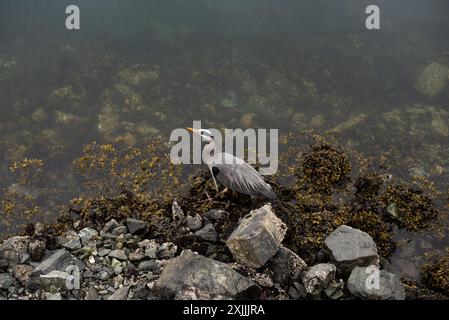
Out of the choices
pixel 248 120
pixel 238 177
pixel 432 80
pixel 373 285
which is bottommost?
pixel 373 285

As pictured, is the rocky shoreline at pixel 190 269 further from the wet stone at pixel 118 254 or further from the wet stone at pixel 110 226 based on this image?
the wet stone at pixel 110 226

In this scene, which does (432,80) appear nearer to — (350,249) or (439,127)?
(439,127)

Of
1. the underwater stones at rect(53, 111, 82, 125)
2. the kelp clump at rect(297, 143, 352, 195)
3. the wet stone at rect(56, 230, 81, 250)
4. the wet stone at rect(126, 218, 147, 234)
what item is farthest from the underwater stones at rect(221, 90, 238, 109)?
the wet stone at rect(56, 230, 81, 250)

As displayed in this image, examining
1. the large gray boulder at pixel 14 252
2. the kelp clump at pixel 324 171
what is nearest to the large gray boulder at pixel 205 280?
the large gray boulder at pixel 14 252

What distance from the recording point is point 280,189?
7.38m

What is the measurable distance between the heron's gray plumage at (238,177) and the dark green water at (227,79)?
2647mm

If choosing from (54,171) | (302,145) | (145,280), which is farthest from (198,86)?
(145,280)

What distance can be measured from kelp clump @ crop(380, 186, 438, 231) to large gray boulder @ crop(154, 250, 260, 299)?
3.35 metres

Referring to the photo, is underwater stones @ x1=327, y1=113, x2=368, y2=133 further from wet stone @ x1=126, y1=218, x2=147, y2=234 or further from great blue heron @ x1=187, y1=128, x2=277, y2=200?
wet stone @ x1=126, y1=218, x2=147, y2=234

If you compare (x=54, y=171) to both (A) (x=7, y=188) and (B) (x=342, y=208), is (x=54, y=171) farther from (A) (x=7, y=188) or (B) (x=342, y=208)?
(B) (x=342, y=208)

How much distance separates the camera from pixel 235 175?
6.63 meters

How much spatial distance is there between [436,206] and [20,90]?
403 inches

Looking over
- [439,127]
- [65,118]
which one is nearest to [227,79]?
[65,118]

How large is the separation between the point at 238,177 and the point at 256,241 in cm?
153
